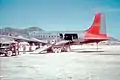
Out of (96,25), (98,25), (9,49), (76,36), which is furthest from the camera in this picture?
(9,49)

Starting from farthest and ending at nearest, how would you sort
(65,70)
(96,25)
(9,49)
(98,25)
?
(9,49) < (98,25) < (96,25) < (65,70)

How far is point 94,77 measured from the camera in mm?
3682

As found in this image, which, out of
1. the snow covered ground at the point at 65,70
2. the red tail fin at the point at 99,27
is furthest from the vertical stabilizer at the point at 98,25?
the snow covered ground at the point at 65,70

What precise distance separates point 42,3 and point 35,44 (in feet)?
11.9

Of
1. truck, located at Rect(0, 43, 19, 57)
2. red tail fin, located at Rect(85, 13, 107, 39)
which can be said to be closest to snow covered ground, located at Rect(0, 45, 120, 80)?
red tail fin, located at Rect(85, 13, 107, 39)

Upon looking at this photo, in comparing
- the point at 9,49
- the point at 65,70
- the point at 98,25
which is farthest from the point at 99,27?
the point at 9,49

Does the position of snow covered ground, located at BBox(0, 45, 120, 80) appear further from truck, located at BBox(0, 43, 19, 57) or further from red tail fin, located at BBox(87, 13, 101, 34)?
truck, located at BBox(0, 43, 19, 57)

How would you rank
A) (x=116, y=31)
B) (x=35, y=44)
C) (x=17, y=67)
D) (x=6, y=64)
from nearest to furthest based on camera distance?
1. (x=116, y=31)
2. (x=17, y=67)
3. (x=6, y=64)
4. (x=35, y=44)

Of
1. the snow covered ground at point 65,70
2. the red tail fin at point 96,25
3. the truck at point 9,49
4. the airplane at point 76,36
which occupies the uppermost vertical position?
the red tail fin at point 96,25

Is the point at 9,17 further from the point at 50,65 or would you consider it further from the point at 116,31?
the point at 116,31

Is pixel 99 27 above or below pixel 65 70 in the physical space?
above

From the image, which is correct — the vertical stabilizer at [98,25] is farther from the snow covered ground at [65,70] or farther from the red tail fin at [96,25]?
the snow covered ground at [65,70]

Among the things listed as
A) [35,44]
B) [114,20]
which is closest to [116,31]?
[114,20]

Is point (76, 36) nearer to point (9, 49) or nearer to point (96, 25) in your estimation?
point (9, 49)
